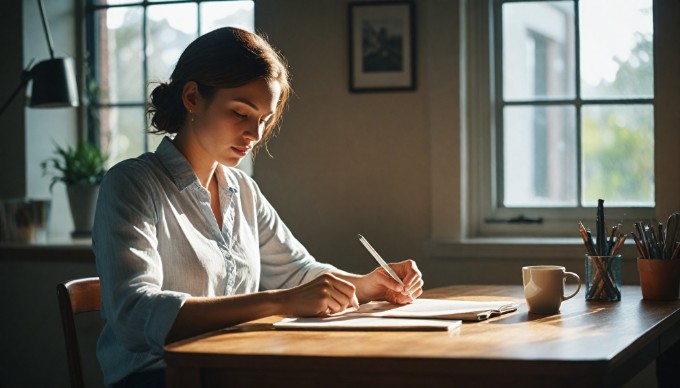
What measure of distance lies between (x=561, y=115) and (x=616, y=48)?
0.31 meters

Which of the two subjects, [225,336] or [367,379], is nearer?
[367,379]

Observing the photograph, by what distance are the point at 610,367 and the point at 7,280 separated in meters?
2.95

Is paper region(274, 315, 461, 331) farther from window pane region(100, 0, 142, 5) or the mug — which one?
window pane region(100, 0, 142, 5)

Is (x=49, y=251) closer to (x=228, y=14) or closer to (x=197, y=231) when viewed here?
(x=228, y=14)

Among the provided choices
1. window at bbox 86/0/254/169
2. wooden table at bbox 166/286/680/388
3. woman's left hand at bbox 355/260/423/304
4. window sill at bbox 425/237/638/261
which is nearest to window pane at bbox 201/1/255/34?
window at bbox 86/0/254/169

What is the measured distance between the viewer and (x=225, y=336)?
1.63 metres

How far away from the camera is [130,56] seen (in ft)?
13.0

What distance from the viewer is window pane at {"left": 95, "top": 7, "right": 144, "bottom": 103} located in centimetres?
394

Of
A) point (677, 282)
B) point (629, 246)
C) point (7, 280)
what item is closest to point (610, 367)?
point (677, 282)

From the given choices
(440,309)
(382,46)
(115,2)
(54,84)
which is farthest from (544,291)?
(115,2)

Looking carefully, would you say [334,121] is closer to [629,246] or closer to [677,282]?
Answer: [629,246]

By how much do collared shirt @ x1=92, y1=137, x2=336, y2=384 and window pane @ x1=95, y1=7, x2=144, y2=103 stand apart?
170cm

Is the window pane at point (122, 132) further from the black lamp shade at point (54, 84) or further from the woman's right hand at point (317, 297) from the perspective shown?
the woman's right hand at point (317, 297)

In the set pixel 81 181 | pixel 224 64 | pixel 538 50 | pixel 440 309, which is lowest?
pixel 440 309
